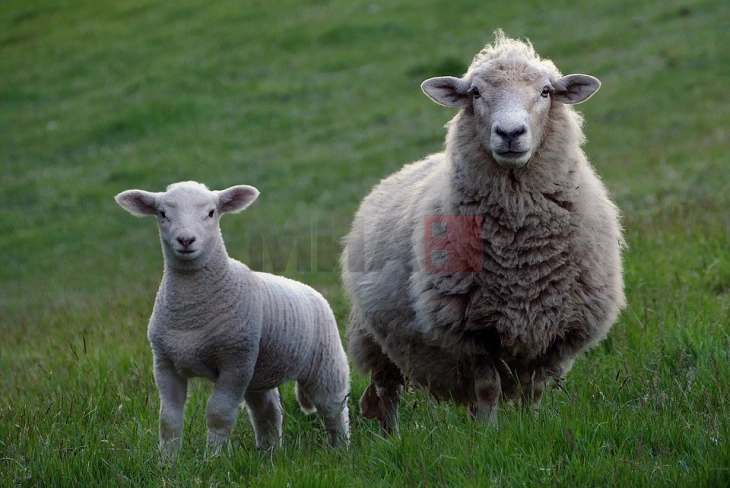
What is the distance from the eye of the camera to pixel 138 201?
4008 millimetres

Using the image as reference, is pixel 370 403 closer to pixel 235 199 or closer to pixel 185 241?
pixel 235 199

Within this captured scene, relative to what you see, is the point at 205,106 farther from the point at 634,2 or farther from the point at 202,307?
the point at 202,307

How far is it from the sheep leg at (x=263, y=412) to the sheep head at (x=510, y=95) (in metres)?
1.58

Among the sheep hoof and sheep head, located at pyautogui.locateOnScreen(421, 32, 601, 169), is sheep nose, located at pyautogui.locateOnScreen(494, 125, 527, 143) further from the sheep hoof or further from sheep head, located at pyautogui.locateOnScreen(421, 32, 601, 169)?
the sheep hoof

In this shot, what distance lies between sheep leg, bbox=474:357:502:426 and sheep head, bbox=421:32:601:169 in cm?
89

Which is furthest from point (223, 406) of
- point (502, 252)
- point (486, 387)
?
point (502, 252)

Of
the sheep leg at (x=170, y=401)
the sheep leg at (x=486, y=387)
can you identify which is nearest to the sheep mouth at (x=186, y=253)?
the sheep leg at (x=170, y=401)

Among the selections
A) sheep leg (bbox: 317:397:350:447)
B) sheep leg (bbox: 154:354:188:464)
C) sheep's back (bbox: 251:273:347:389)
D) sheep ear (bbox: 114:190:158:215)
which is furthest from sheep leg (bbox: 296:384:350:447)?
sheep ear (bbox: 114:190:158:215)

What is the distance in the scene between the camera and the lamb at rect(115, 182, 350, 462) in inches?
150

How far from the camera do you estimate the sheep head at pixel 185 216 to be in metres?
3.79

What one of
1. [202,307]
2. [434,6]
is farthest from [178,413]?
[434,6]

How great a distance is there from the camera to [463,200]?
4.19 metres

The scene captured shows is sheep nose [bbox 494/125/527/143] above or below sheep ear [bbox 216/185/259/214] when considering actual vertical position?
above

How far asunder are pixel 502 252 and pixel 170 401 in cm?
157
